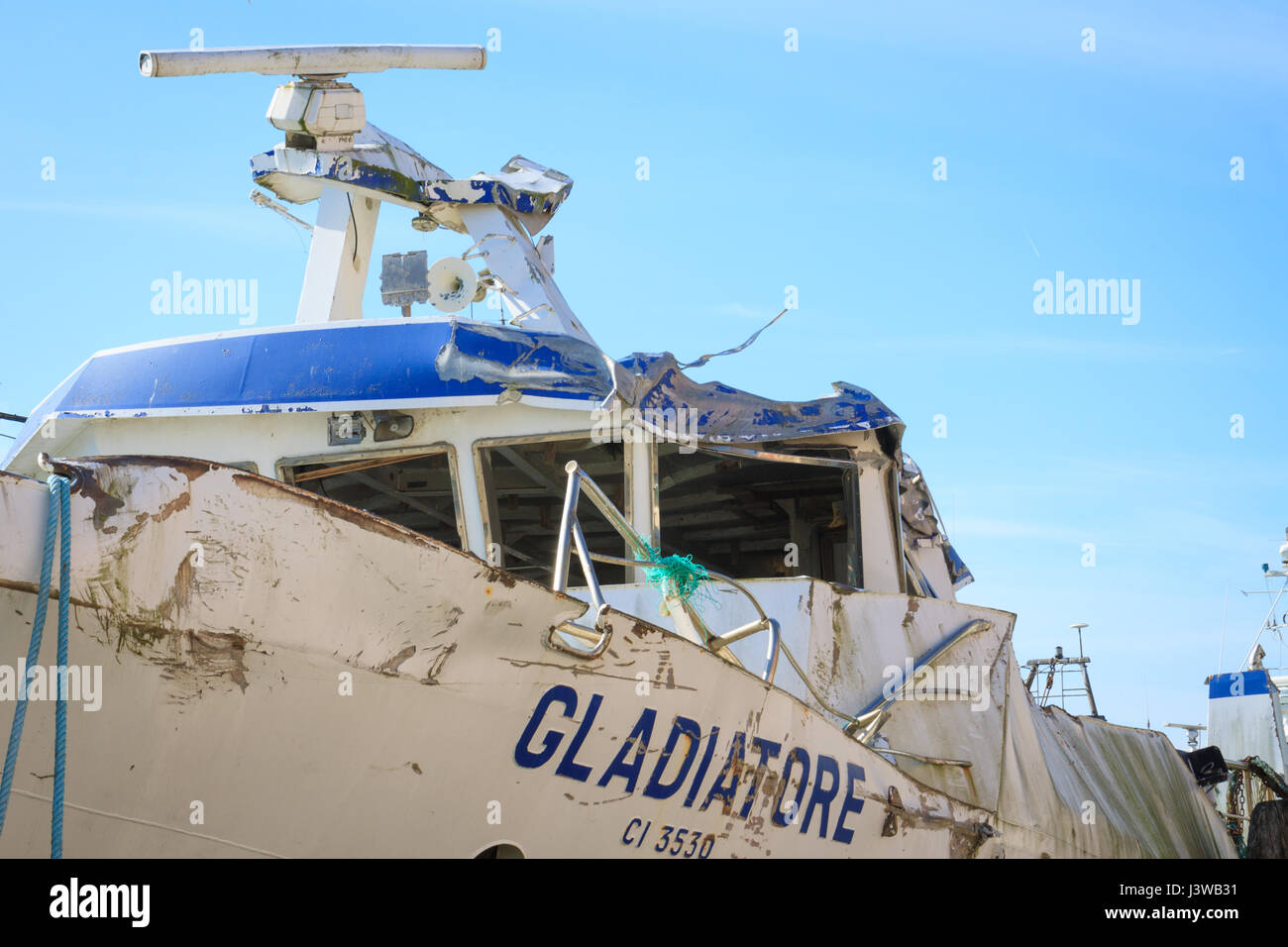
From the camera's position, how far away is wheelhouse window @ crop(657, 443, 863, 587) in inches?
339

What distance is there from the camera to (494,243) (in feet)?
32.1

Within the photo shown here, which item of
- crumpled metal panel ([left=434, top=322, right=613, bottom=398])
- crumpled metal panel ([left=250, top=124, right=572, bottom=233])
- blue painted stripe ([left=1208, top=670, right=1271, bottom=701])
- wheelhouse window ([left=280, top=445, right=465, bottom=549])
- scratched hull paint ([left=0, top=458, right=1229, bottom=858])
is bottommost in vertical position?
blue painted stripe ([left=1208, top=670, right=1271, bottom=701])

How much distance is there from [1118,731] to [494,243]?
6.81 meters

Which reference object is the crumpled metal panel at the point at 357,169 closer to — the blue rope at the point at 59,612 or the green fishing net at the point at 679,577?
the green fishing net at the point at 679,577

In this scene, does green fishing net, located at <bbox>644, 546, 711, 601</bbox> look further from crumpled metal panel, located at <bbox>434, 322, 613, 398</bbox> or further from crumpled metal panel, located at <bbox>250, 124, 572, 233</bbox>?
crumpled metal panel, located at <bbox>250, 124, 572, 233</bbox>

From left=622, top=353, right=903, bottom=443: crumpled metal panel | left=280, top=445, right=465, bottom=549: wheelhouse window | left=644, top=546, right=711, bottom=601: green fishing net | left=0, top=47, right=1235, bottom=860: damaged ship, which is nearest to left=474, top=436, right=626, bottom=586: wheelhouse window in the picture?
left=0, top=47, right=1235, bottom=860: damaged ship

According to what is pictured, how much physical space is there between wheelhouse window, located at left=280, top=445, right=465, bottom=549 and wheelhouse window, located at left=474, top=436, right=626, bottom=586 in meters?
0.32

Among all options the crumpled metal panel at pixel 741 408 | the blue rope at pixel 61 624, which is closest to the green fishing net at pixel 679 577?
the crumpled metal panel at pixel 741 408

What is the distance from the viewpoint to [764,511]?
10383 millimetres

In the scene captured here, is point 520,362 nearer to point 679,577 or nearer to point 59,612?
point 679,577

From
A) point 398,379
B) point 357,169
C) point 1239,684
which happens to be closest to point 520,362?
point 398,379

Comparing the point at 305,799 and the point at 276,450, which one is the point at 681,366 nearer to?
the point at 276,450

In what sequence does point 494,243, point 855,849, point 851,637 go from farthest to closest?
point 494,243
point 851,637
point 855,849
